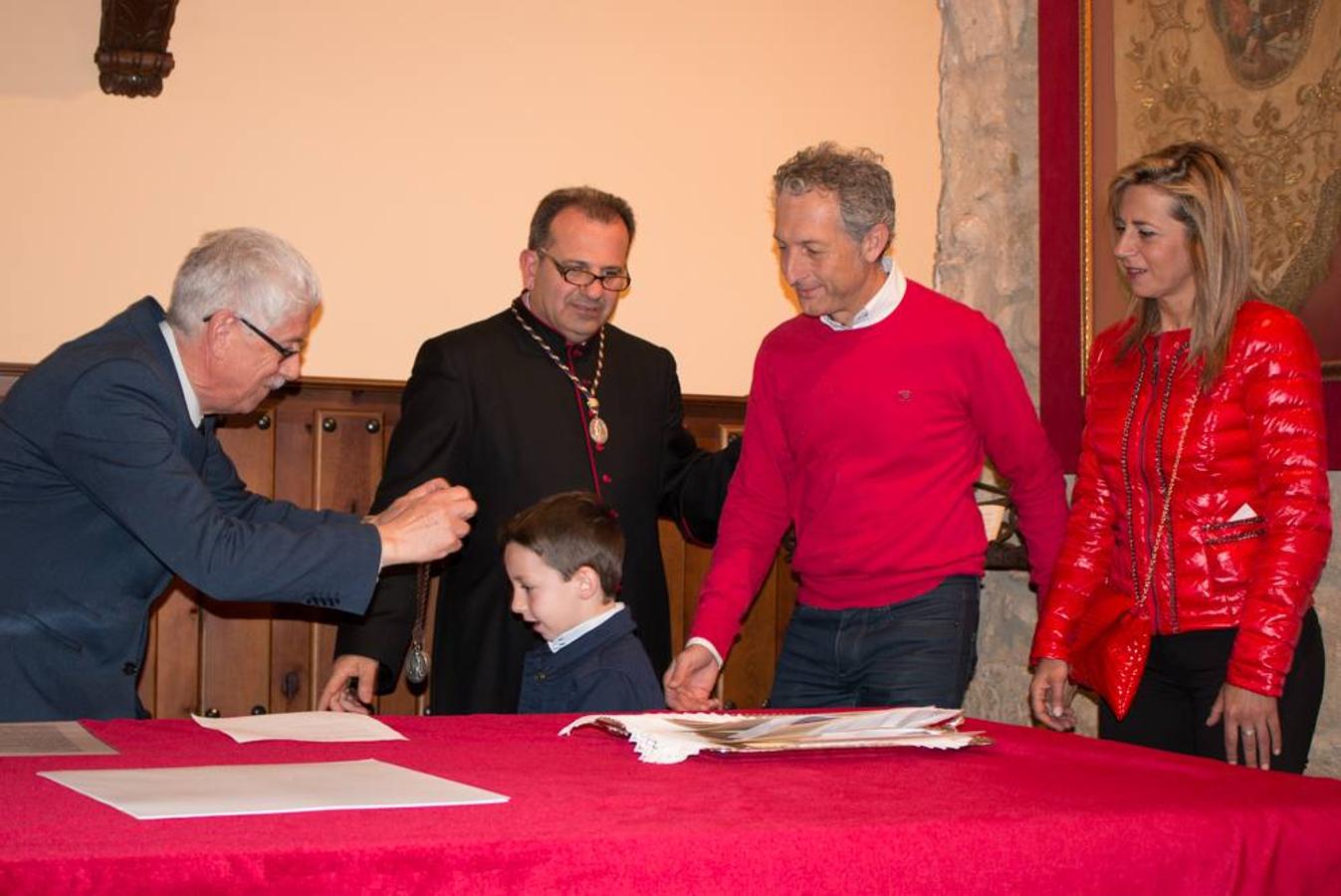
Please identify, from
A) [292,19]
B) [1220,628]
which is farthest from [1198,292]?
[292,19]

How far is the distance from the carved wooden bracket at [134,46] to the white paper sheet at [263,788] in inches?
113

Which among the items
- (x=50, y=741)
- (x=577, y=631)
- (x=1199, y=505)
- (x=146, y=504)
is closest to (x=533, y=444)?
(x=577, y=631)

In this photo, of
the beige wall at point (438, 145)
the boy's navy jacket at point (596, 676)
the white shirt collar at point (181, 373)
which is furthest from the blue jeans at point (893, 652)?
the beige wall at point (438, 145)

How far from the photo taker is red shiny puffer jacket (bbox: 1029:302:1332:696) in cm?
249

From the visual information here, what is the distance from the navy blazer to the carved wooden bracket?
61.3 inches

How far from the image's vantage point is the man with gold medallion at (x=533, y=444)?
3438 millimetres

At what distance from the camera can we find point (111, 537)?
8.41 ft

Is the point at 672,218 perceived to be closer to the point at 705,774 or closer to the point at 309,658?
the point at 309,658

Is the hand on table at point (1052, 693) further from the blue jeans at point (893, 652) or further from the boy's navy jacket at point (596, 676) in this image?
the boy's navy jacket at point (596, 676)

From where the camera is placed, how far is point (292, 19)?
4.26 m

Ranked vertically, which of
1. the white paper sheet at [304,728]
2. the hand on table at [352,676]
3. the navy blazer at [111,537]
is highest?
the navy blazer at [111,537]

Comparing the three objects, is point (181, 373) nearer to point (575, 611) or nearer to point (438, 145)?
point (575, 611)

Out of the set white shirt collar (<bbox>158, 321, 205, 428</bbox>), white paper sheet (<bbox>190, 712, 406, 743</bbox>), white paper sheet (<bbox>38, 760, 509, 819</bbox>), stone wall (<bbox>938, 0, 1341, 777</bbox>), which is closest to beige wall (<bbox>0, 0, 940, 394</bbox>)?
stone wall (<bbox>938, 0, 1341, 777</bbox>)

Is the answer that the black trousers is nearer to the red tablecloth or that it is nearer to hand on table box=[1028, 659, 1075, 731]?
hand on table box=[1028, 659, 1075, 731]
